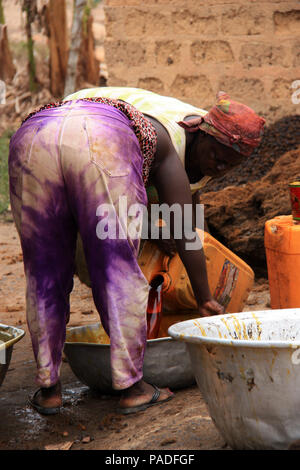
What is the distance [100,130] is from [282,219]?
1.45 metres

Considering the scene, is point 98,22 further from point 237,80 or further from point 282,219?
point 282,219

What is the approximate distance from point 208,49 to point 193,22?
0.29m

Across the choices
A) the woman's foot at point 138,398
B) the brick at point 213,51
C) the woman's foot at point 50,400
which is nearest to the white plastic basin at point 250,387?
the woman's foot at point 138,398

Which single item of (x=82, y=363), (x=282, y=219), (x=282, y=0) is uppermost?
(x=282, y=0)

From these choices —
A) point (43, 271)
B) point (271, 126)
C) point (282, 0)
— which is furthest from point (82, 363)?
point (282, 0)

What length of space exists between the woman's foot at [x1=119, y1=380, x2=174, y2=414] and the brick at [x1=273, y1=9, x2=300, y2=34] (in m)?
4.37

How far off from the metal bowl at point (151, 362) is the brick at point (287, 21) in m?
4.14

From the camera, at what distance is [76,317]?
5.02 m

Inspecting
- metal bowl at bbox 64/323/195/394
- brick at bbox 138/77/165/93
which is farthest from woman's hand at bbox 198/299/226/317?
brick at bbox 138/77/165/93

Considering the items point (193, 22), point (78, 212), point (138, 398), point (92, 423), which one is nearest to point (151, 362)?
point (138, 398)

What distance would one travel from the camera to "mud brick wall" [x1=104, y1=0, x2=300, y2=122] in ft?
21.3
